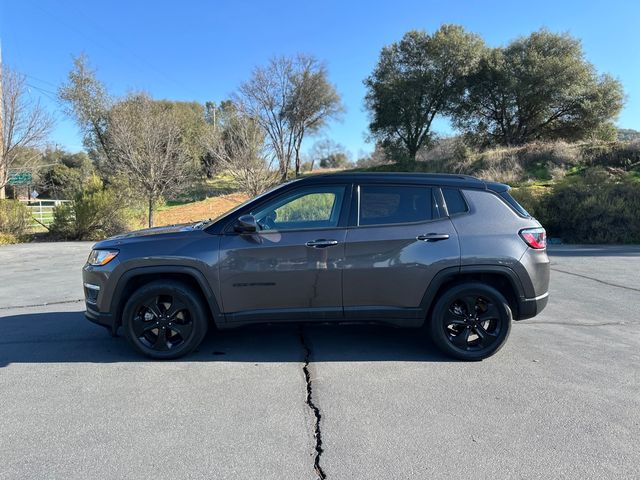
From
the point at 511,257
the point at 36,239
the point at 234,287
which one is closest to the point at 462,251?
the point at 511,257

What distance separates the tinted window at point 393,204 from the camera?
4.42 m

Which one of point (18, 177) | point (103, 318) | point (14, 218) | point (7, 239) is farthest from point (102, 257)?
point (18, 177)

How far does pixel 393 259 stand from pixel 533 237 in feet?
4.66

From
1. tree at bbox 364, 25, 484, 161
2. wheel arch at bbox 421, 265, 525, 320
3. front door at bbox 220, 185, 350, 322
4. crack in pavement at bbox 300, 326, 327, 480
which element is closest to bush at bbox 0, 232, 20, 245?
front door at bbox 220, 185, 350, 322

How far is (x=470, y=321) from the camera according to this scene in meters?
4.45

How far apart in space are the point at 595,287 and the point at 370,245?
5705mm

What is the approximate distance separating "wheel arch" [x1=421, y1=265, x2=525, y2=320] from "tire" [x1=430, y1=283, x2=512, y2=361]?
0.29 ft

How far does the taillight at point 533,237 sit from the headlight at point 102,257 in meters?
3.98

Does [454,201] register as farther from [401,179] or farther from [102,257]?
[102,257]

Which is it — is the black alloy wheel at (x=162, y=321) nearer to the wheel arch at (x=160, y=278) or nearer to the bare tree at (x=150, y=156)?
the wheel arch at (x=160, y=278)

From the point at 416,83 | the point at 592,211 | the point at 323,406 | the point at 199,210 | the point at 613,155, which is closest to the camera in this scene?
the point at 323,406

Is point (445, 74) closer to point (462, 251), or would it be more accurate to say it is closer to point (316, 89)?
point (316, 89)

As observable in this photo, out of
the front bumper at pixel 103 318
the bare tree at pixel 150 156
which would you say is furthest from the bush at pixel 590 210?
the front bumper at pixel 103 318

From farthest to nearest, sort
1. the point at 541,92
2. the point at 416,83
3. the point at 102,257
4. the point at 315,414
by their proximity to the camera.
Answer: the point at 416,83
the point at 541,92
the point at 102,257
the point at 315,414
